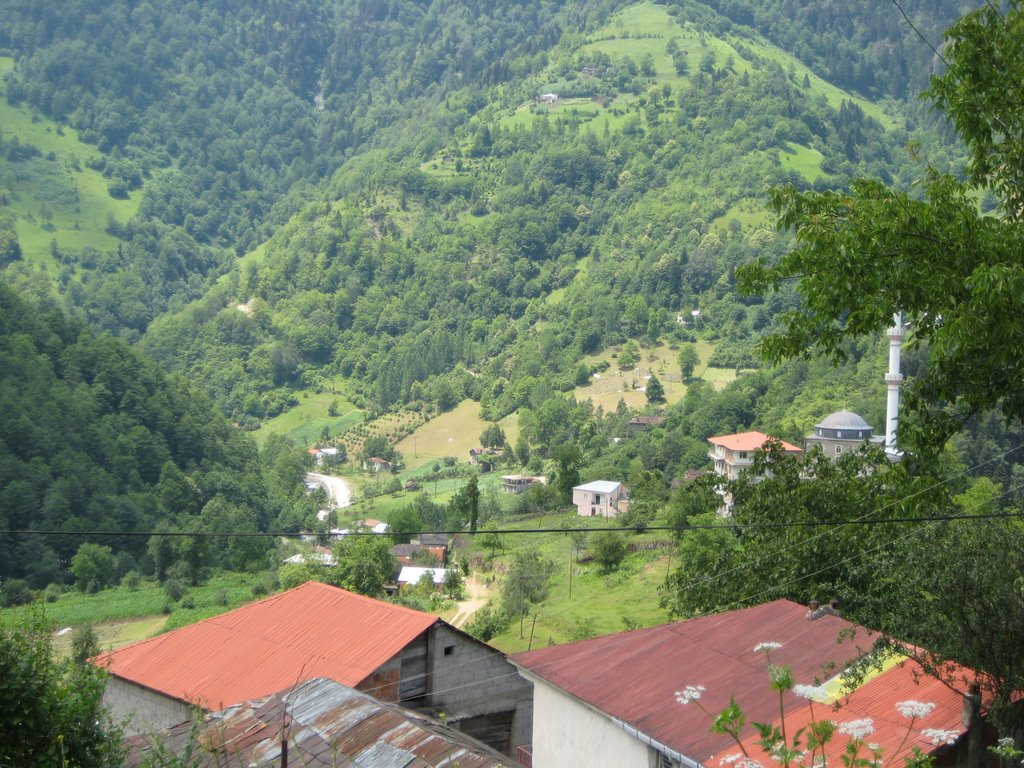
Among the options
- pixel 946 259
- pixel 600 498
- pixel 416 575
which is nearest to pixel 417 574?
pixel 416 575

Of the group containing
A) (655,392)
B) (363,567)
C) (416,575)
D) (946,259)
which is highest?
(946,259)

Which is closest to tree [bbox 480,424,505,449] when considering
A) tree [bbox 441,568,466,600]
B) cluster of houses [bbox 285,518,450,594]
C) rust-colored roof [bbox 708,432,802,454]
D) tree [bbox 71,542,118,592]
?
cluster of houses [bbox 285,518,450,594]

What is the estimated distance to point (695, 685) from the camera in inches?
460

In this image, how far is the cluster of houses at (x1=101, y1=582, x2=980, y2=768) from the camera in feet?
34.4

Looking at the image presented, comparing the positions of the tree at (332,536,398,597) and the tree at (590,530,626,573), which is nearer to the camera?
the tree at (332,536,398,597)

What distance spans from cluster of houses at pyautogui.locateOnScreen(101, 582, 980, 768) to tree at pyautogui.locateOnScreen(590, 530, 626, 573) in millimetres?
35299

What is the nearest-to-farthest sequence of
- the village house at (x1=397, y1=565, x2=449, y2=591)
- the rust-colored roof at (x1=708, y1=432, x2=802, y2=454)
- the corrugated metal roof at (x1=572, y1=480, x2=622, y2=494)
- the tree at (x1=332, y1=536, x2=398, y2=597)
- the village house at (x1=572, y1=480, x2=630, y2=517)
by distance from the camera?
the tree at (x1=332, y1=536, x2=398, y2=597)
the village house at (x1=397, y1=565, x2=449, y2=591)
the rust-colored roof at (x1=708, y1=432, x2=802, y2=454)
the village house at (x1=572, y1=480, x2=630, y2=517)
the corrugated metal roof at (x1=572, y1=480, x2=622, y2=494)

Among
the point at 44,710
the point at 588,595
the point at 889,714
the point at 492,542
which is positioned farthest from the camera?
the point at 492,542

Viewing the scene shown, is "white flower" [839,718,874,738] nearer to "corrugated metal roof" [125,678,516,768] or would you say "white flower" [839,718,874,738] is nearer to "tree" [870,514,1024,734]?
"tree" [870,514,1024,734]

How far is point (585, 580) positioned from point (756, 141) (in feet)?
382

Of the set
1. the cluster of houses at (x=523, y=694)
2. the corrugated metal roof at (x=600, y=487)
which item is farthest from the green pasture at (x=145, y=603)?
the cluster of houses at (x=523, y=694)

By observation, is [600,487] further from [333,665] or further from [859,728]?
[859,728]

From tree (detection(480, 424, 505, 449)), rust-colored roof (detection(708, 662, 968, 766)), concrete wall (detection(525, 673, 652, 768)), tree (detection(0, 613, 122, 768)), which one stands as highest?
tree (detection(0, 613, 122, 768))

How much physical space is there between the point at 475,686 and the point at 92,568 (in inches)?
1976
